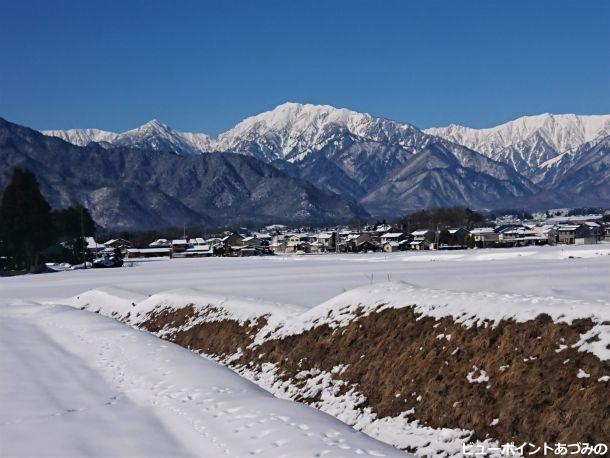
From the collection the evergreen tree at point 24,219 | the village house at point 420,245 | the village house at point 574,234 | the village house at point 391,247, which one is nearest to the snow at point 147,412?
the evergreen tree at point 24,219

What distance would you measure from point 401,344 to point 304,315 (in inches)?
265

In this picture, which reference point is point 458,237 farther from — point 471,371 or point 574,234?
point 471,371

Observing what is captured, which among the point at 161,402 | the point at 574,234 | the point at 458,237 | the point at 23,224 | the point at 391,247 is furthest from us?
the point at 458,237

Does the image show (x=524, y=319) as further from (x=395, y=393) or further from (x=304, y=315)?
(x=304, y=315)

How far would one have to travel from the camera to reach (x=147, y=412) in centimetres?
1617

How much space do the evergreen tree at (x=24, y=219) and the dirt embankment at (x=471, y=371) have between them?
332ft

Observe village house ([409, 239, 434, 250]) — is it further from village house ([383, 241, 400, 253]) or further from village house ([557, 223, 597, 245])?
village house ([557, 223, 597, 245])

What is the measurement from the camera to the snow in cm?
1316

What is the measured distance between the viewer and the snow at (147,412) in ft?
43.2

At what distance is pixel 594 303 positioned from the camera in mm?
14664

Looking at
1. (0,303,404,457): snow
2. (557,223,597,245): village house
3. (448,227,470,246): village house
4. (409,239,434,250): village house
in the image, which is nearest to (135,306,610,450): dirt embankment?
(0,303,404,457): snow

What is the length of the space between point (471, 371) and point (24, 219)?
360 feet

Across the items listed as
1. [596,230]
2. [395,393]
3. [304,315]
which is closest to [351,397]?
[395,393]

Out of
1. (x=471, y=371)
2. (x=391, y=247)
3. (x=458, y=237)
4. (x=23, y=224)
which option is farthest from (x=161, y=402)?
(x=458, y=237)
